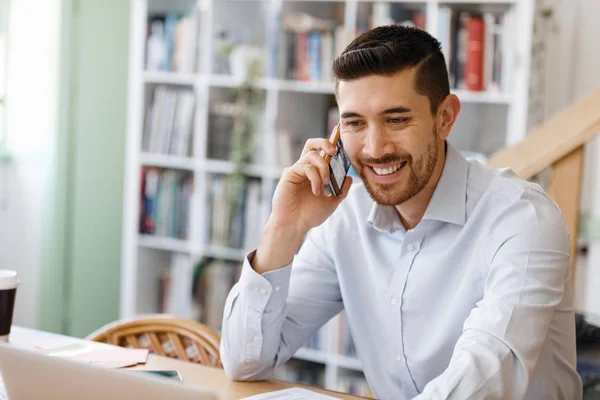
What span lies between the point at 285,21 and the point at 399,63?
5.59ft

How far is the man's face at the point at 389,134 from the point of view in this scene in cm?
152

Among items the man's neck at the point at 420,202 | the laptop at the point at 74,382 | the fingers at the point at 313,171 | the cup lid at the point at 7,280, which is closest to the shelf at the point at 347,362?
the man's neck at the point at 420,202

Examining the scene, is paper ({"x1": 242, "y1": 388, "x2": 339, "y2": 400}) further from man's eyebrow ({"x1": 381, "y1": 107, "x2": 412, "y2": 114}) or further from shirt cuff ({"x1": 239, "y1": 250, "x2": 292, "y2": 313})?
man's eyebrow ({"x1": 381, "y1": 107, "x2": 412, "y2": 114})

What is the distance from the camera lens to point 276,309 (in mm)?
1593

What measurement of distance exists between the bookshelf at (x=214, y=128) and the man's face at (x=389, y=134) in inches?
54.4

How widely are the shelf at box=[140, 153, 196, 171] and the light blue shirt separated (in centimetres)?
170

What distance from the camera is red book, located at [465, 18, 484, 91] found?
2834 millimetres

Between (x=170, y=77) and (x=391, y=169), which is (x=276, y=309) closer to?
(x=391, y=169)

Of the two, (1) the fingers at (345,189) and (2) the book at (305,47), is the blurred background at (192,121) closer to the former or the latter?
(2) the book at (305,47)

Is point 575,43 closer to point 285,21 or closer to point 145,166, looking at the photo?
point 285,21

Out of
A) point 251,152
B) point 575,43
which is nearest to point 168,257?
point 251,152

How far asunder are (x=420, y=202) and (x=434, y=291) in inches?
8.0

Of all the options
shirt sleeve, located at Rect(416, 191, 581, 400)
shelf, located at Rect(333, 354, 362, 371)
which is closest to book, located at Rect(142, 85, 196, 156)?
shelf, located at Rect(333, 354, 362, 371)

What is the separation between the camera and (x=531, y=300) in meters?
1.32
